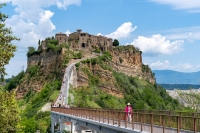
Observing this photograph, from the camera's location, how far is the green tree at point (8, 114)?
2494 centimetres

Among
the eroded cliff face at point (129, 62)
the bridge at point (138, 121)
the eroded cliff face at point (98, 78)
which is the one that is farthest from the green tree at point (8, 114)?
the eroded cliff face at point (129, 62)

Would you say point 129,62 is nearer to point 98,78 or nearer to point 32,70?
point 98,78

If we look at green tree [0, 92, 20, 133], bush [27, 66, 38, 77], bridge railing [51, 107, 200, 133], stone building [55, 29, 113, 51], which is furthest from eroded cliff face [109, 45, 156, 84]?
green tree [0, 92, 20, 133]

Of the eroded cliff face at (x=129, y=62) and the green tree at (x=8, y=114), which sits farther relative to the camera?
the eroded cliff face at (x=129, y=62)

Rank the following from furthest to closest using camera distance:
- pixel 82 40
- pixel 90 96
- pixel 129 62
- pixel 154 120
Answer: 1. pixel 129 62
2. pixel 82 40
3. pixel 90 96
4. pixel 154 120

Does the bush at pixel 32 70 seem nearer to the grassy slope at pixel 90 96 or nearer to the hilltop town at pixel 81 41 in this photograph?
the grassy slope at pixel 90 96

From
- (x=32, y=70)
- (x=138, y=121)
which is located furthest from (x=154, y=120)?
(x=32, y=70)

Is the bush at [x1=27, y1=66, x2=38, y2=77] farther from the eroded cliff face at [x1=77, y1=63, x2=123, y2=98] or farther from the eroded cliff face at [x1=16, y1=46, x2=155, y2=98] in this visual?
the eroded cliff face at [x1=77, y1=63, x2=123, y2=98]

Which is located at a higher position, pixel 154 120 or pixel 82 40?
pixel 82 40

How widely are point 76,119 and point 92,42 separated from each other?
72.0 m

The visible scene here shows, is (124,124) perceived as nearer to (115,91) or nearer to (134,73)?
(115,91)

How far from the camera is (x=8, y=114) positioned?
83.3ft

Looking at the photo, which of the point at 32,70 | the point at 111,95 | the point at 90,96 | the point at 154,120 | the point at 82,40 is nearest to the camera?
the point at 154,120

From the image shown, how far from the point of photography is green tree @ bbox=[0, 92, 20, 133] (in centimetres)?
2494
